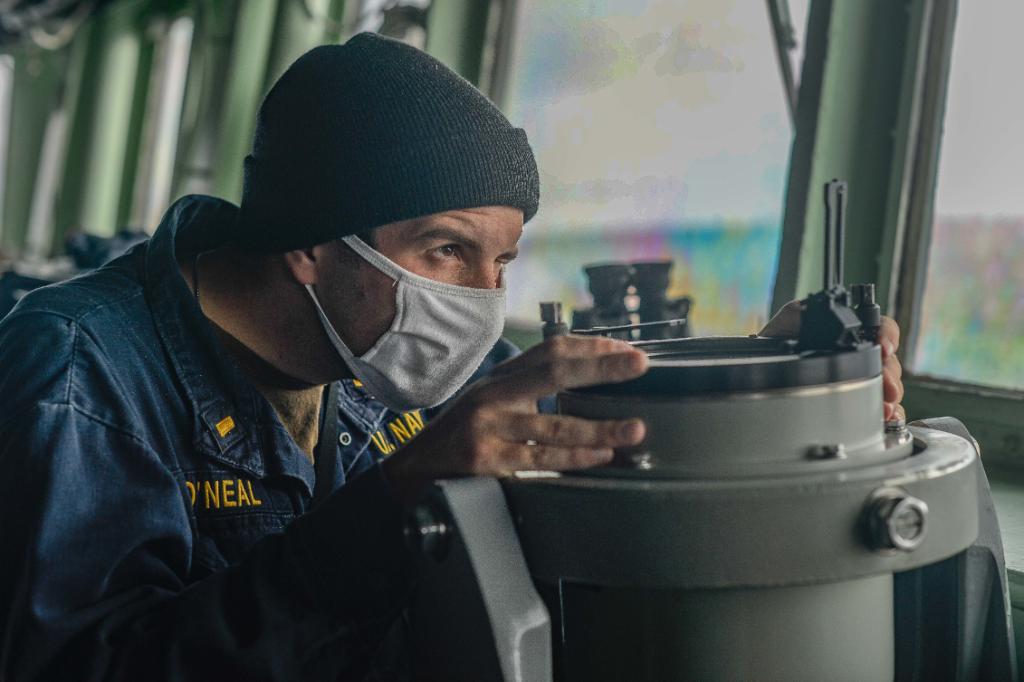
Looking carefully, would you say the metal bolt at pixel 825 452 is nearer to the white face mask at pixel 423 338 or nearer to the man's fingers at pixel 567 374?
the man's fingers at pixel 567 374

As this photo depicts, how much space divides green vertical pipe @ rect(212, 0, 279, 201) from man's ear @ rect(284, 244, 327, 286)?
118 inches

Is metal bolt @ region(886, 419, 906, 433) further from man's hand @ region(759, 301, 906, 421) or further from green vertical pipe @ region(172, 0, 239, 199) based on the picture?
green vertical pipe @ region(172, 0, 239, 199)

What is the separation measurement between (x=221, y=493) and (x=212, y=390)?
11cm

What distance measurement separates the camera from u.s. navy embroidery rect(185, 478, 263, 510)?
1056 mm

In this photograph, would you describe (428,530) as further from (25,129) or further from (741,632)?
(25,129)

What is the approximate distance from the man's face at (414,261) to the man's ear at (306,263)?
0.01 metres

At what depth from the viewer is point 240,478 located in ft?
3.58

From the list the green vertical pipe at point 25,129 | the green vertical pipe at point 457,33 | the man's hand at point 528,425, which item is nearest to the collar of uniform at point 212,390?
the man's hand at point 528,425

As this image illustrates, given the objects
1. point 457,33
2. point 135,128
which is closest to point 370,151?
point 457,33

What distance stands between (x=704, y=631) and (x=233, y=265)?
2.45 feet

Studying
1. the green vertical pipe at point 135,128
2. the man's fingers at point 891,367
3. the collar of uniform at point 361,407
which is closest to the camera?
the man's fingers at point 891,367

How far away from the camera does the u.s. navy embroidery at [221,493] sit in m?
1.06

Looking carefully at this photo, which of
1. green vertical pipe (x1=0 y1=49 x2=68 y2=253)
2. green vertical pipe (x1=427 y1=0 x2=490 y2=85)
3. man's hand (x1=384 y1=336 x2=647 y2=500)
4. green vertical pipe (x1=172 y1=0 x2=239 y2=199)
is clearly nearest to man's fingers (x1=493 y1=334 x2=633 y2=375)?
man's hand (x1=384 y1=336 x2=647 y2=500)

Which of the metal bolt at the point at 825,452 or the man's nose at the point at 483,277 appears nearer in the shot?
the metal bolt at the point at 825,452
